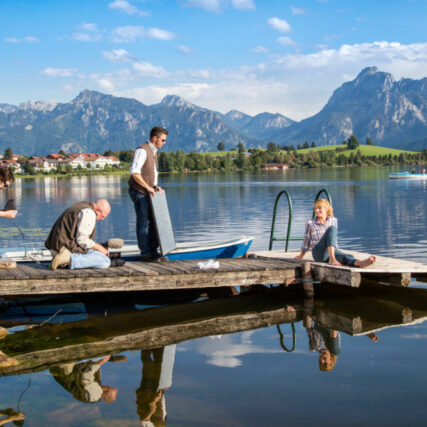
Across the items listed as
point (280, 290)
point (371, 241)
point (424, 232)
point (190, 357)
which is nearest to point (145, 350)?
point (190, 357)

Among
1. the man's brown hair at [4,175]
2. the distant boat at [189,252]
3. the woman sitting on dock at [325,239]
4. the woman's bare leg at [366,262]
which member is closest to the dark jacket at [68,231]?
the man's brown hair at [4,175]

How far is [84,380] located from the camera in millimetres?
7586

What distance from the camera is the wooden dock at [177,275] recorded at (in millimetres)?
9930

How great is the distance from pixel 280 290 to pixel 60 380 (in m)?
6.55

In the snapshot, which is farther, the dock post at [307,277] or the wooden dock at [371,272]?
the dock post at [307,277]

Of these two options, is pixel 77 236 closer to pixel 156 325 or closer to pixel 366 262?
pixel 156 325

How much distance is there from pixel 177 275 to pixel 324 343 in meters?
3.22

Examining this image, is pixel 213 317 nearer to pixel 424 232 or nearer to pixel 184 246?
pixel 184 246

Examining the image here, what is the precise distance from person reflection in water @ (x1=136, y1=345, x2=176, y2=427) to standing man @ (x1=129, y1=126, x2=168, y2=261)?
3.18m

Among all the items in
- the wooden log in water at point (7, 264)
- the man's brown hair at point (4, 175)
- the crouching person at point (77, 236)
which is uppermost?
the man's brown hair at point (4, 175)

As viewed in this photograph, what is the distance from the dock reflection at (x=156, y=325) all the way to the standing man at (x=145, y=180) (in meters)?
1.77

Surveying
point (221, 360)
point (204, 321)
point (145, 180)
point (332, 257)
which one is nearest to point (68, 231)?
point (145, 180)

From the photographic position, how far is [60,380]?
299 inches

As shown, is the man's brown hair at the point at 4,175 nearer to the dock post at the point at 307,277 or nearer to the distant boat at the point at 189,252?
the distant boat at the point at 189,252
